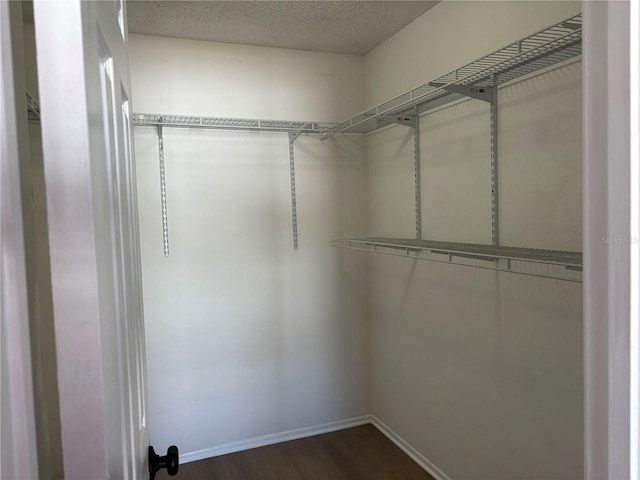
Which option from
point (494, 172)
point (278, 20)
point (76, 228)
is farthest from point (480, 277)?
point (76, 228)

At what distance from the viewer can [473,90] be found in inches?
67.4

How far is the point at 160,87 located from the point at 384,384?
224cm

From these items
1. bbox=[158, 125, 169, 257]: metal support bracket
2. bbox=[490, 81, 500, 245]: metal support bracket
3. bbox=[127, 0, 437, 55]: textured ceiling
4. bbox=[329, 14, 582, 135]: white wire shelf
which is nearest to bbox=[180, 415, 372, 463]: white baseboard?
bbox=[158, 125, 169, 257]: metal support bracket

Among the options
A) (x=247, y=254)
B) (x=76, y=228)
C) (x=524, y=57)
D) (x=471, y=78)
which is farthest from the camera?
(x=247, y=254)

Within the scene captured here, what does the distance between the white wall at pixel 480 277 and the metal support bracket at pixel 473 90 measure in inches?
1.7

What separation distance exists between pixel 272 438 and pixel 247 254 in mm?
1169

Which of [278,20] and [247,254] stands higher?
[278,20]

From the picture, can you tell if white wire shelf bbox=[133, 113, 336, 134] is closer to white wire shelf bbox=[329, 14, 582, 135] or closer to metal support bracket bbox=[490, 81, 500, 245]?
white wire shelf bbox=[329, 14, 582, 135]

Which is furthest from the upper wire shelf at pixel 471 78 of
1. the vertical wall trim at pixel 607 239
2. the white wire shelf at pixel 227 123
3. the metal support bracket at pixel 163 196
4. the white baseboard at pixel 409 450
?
the white baseboard at pixel 409 450

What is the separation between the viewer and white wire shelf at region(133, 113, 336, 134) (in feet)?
7.18

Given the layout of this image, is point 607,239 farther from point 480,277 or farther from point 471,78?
point 480,277

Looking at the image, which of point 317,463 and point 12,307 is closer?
point 12,307

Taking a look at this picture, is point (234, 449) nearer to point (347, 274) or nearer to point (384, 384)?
point (384, 384)

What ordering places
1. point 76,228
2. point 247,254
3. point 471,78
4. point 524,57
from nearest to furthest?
point 76,228
point 524,57
point 471,78
point 247,254
